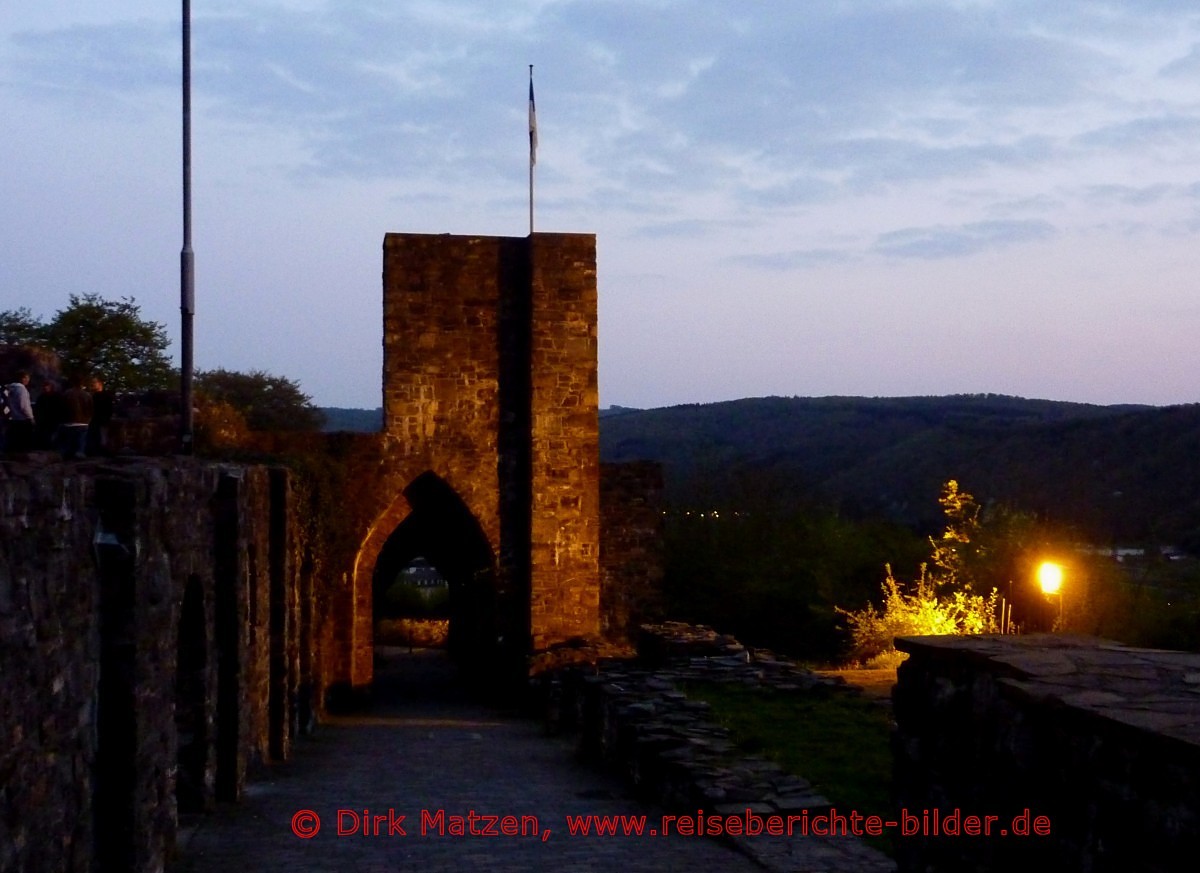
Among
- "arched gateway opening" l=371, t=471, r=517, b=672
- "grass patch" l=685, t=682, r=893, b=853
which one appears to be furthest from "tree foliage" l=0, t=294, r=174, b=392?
"grass patch" l=685, t=682, r=893, b=853

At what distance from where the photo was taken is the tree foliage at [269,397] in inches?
1523

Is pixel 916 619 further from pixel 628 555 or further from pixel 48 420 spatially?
pixel 48 420

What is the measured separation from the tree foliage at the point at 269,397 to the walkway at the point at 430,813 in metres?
23.0

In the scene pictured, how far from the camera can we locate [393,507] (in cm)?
2055

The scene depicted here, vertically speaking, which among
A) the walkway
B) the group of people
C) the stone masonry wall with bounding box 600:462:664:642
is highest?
the group of people

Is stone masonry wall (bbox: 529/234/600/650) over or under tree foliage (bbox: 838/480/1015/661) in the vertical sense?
over

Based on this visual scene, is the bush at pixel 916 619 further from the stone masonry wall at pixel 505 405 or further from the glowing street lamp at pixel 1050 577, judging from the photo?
the glowing street lamp at pixel 1050 577

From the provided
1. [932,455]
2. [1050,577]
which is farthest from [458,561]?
[932,455]

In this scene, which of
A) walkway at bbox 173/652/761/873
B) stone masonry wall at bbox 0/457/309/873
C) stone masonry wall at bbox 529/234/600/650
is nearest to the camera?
stone masonry wall at bbox 0/457/309/873

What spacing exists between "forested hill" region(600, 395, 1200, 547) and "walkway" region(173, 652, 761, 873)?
12.6m

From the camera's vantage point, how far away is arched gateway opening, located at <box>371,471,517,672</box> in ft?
67.6

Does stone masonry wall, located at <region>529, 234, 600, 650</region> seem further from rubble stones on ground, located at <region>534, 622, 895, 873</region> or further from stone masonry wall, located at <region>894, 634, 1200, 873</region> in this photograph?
stone masonry wall, located at <region>894, 634, 1200, 873</region>

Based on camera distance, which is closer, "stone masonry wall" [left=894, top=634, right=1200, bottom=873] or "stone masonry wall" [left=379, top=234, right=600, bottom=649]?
"stone masonry wall" [left=894, top=634, right=1200, bottom=873]

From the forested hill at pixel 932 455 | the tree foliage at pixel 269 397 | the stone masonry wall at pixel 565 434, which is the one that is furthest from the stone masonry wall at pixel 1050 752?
the tree foliage at pixel 269 397
